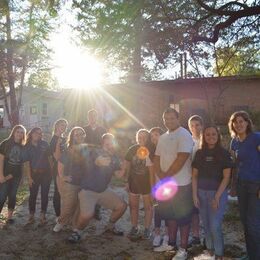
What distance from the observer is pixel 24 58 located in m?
24.3

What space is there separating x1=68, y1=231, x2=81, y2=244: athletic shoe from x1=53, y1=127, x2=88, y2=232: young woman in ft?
1.81

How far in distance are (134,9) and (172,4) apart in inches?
89.2

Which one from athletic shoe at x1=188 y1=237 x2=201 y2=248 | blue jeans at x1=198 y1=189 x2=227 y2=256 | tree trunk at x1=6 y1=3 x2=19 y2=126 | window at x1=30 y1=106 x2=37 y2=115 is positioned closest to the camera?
blue jeans at x1=198 y1=189 x2=227 y2=256

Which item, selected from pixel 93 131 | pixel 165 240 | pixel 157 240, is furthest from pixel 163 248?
pixel 93 131

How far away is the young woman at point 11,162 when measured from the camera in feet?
23.5

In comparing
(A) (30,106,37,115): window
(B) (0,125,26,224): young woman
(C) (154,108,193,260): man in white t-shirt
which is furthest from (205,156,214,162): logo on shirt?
(A) (30,106,37,115): window

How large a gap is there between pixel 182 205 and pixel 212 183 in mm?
562

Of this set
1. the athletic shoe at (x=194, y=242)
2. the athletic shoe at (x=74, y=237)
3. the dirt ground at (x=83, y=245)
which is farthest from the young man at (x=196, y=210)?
the athletic shoe at (x=74, y=237)

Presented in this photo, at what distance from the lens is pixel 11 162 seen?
7230mm

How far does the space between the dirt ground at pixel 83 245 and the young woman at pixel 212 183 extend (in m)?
0.61

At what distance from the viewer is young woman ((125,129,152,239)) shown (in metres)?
6.57

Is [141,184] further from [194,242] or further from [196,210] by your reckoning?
[194,242]

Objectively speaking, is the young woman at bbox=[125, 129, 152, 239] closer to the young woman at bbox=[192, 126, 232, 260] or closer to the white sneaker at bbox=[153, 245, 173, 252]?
the white sneaker at bbox=[153, 245, 173, 252]

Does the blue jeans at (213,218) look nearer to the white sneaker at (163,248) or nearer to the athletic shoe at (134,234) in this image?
the white sneaker at (163,248)
